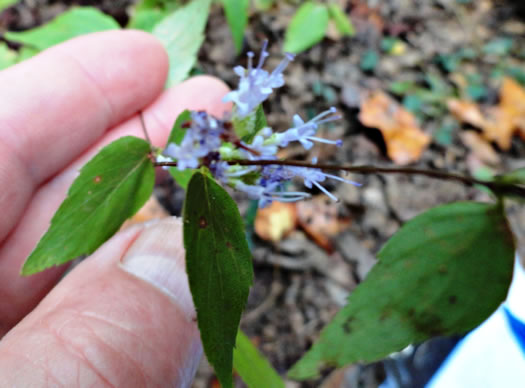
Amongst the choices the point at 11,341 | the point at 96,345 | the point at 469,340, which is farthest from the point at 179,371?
the point at 469,340

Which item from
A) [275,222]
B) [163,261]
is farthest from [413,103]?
[163,261]

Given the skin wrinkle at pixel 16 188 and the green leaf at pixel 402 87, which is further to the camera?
the green leaf at pixel 402 87

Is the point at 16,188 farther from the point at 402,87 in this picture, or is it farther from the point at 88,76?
the point at 402,87

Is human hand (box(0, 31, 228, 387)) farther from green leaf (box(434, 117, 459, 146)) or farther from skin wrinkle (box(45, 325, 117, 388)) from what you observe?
green leaf (box(434, 117, 459, 146))

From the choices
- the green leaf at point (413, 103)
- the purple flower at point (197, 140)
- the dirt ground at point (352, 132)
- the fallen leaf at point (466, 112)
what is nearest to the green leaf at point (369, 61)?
the dirt ground at point (352, 132)

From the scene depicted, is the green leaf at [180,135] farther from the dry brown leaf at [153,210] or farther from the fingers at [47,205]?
the dry brown leaf at [153,210]

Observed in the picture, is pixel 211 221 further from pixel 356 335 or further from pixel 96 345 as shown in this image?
pixel 96 345
